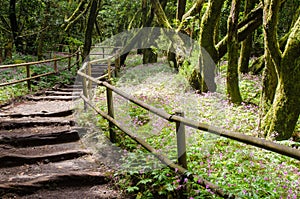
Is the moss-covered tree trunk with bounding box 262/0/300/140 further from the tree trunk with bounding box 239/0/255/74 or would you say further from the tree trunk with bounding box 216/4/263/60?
the tree trunk with bounding box 239/0/255/74

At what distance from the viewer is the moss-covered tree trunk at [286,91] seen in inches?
211

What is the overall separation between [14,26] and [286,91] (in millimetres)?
15578

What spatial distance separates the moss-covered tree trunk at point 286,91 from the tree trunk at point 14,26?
1458 centimetres

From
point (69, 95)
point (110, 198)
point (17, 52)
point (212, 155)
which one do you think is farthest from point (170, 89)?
point (17, 52)

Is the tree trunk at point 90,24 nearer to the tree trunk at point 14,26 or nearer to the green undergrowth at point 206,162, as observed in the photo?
the tree trunk at point 14,26

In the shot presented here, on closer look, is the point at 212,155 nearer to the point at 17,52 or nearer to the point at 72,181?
the point at 72,181

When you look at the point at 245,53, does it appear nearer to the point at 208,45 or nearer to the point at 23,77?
the point at 208,45

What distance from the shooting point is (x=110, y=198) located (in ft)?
13.8

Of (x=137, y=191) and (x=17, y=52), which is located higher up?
(x=17, y=52)

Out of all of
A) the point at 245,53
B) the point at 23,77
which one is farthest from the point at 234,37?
the point at 23,77

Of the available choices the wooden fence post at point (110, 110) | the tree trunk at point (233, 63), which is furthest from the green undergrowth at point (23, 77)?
the tree trunk at point (233, 63)

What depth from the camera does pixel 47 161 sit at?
527 centimetres

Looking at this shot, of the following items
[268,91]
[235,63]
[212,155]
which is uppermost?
[235,63]

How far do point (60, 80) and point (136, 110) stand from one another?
6.47 meters
